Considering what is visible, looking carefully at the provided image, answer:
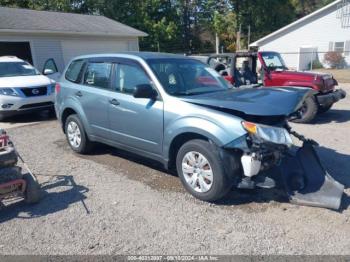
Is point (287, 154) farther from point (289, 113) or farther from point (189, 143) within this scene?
point (189, 143)

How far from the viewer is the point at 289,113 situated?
155 inches

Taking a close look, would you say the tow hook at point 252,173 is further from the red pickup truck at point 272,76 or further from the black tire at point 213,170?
the red pickup truck at point 272,76

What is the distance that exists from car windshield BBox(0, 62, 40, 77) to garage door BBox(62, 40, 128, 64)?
6.46 metres

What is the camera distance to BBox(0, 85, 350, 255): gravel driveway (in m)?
3.36

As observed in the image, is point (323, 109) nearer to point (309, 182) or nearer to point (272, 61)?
point (272, 61)

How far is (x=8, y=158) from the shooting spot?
4000 millimetres

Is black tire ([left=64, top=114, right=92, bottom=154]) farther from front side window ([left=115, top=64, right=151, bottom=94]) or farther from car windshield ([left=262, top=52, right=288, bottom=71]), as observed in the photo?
car windshield ([left=262, top=52, right=288, bottom=71])

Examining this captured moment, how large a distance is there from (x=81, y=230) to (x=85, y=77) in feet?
10.1

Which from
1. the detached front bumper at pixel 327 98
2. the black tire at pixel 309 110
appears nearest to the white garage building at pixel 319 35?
the detached front bumper at pixel 327 98

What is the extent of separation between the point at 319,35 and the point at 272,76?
22860mm

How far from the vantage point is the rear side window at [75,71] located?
6.09m

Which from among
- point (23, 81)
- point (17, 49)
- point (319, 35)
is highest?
point (319, 35)

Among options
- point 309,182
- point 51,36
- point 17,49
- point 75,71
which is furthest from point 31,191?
point 17,49

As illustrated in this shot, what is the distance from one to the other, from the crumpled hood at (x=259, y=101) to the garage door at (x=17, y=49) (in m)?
14.1
